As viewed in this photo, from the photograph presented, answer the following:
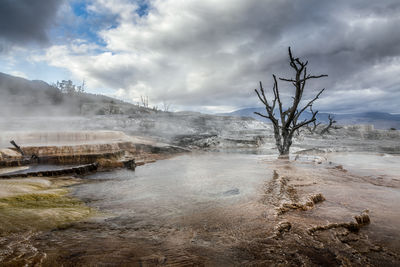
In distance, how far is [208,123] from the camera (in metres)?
23.7

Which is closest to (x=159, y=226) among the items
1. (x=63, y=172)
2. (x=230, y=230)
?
(x=230, y=230)

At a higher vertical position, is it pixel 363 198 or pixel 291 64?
pixel 291 64

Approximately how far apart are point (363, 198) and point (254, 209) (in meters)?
1.37

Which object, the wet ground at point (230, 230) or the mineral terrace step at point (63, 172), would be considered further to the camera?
the mineral terrace step at point (63, 172)

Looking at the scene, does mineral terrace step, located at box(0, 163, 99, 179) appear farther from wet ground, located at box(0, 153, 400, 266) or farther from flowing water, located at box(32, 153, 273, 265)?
wet ground, located at box(0, 153, 400, 266)

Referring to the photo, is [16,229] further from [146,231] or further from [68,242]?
[146,231]

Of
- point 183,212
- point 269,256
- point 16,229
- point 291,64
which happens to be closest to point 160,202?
point 183,212

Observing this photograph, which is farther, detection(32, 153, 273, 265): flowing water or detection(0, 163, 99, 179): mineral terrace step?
detection(0, 163, 99, 179): mineral terrace step

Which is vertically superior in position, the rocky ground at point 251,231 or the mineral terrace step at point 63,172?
the mineral terrace step at point 63,172

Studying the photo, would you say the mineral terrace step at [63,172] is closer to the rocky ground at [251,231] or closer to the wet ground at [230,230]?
the rocky ground at [251,231]

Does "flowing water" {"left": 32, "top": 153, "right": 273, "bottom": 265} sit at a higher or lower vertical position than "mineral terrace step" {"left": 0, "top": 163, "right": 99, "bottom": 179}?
lower

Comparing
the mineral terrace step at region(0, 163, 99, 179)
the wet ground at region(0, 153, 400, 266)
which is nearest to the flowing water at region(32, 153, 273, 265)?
the wet ground at region(0, 153, 400, 266)

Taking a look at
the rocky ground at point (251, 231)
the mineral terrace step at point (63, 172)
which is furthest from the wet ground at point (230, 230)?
the mineral terrace step at point (63, 172)

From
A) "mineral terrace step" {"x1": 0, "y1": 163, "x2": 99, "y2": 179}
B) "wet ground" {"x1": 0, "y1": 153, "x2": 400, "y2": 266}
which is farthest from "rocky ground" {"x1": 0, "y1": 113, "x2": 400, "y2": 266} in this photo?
"mineral terrace step" {"x1": 0, "y1": 163, "x2": 99, "y2": 179}
